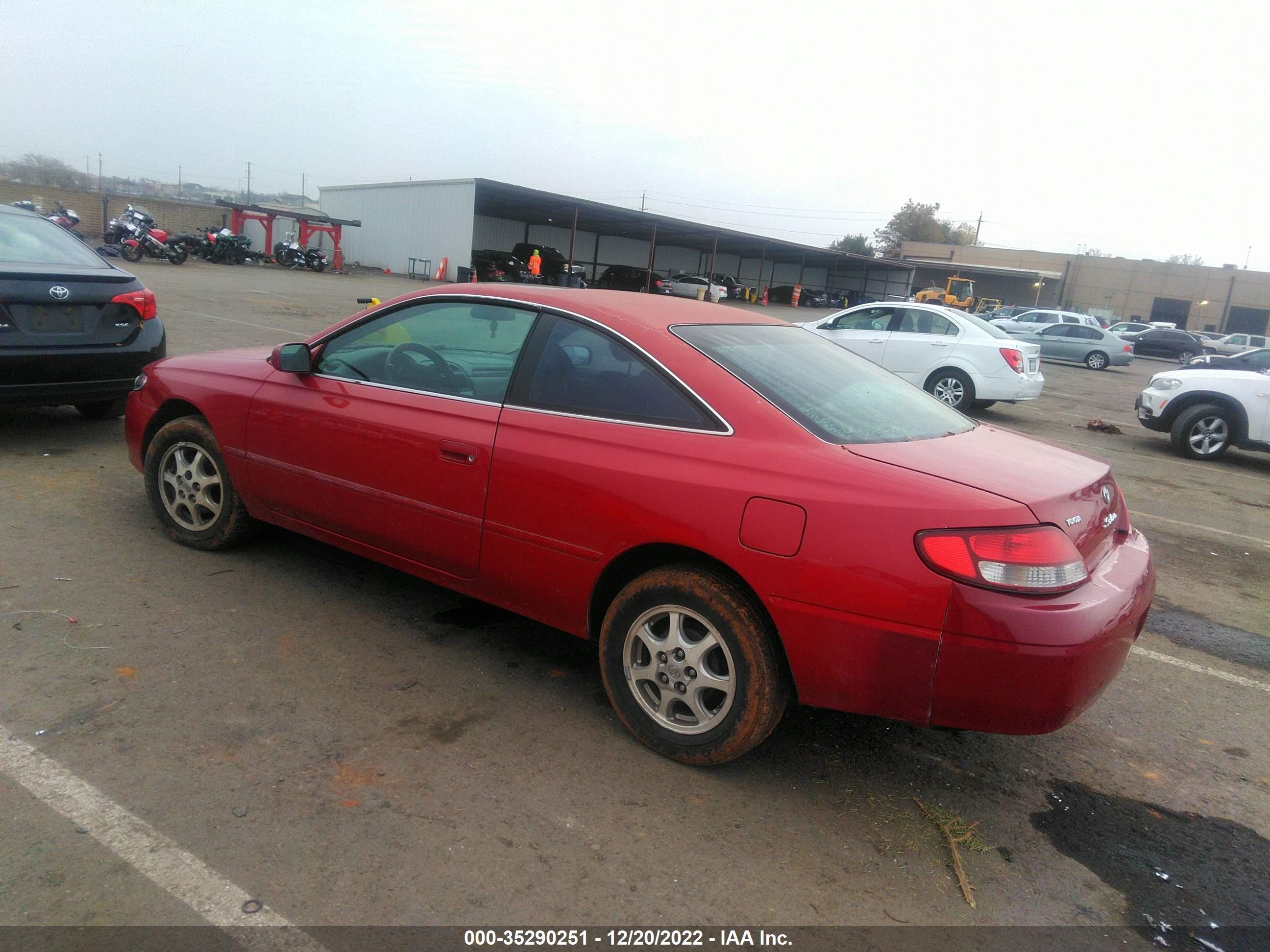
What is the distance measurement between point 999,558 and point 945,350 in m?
10.4

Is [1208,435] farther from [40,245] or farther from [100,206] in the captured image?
[100,206]

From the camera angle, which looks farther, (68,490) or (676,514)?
(68,490)

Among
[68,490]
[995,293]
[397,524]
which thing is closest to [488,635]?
[397,524]

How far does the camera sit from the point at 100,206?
140 ft

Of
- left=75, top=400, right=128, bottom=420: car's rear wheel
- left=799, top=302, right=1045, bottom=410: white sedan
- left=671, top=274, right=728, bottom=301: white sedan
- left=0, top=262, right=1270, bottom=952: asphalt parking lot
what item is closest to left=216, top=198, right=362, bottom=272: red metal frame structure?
left=671, top=274, right=728, bottom=301: white sedan

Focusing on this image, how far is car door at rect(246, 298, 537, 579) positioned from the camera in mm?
3479

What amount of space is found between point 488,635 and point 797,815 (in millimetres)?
1680

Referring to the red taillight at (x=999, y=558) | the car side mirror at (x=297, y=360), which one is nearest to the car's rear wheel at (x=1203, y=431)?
the red taillight at (x=999, y=558)

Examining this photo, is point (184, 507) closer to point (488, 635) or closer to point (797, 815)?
point (488, 635)

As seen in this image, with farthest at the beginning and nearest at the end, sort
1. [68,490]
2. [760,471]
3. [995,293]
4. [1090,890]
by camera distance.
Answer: [995,293] < [68,490] < [760,471] < [1090,890]

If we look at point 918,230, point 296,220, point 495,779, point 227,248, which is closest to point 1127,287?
point 918,230

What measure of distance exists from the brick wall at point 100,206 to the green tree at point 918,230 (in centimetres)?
7668

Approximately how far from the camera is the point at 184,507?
4.57 m

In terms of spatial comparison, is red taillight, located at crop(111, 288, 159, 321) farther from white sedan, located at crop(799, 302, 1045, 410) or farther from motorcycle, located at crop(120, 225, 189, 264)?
motorcycle, located at crop(120, 225, 189, 264)
